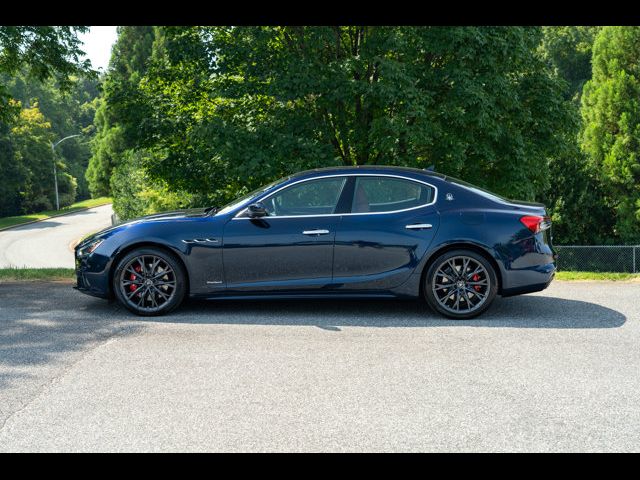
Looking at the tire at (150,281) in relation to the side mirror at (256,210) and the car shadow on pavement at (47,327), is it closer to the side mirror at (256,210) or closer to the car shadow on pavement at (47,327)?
the car shadow on pavement at (47,327)

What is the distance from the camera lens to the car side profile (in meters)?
7.46

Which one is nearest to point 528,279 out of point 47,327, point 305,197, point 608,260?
point 305,197

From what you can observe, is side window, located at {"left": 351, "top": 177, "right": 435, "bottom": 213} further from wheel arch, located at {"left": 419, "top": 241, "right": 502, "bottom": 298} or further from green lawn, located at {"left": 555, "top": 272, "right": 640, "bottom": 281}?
green lawn, located at {"left": 555, "top": 272, "right": 640, "bottom": 281}

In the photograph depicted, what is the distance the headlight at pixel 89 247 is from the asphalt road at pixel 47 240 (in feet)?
57.1

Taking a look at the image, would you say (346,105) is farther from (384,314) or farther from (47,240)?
(47,240)

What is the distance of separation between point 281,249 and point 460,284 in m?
1.87

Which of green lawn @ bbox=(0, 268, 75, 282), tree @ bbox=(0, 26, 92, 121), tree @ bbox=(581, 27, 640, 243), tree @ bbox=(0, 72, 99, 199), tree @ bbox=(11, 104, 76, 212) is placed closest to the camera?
green lawn @ bbox=(0, 268, 75, 282)

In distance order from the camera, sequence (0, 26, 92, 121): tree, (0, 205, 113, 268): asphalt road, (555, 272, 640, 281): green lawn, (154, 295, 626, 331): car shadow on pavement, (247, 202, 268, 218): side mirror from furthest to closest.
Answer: (0, 205, 113, 268): asphalt road < (0, 26, 92, 121): tree < (555, 272, 640, 281): green lawn < (247, 202, 268, 218): side mirror < (154, 295, 626, 331): car shadow on pavement

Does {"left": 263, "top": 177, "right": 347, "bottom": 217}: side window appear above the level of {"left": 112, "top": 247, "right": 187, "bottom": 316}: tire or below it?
above

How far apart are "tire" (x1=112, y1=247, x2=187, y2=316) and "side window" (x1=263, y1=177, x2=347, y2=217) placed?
1185 millimetres

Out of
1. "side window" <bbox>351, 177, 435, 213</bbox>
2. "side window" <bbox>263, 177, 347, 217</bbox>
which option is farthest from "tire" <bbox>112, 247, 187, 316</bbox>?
"side window" <bbox>351, 177, 435, 213</bbox>

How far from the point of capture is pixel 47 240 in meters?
41.9

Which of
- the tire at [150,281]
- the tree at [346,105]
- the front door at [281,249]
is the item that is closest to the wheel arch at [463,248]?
the front door at [281,249]
